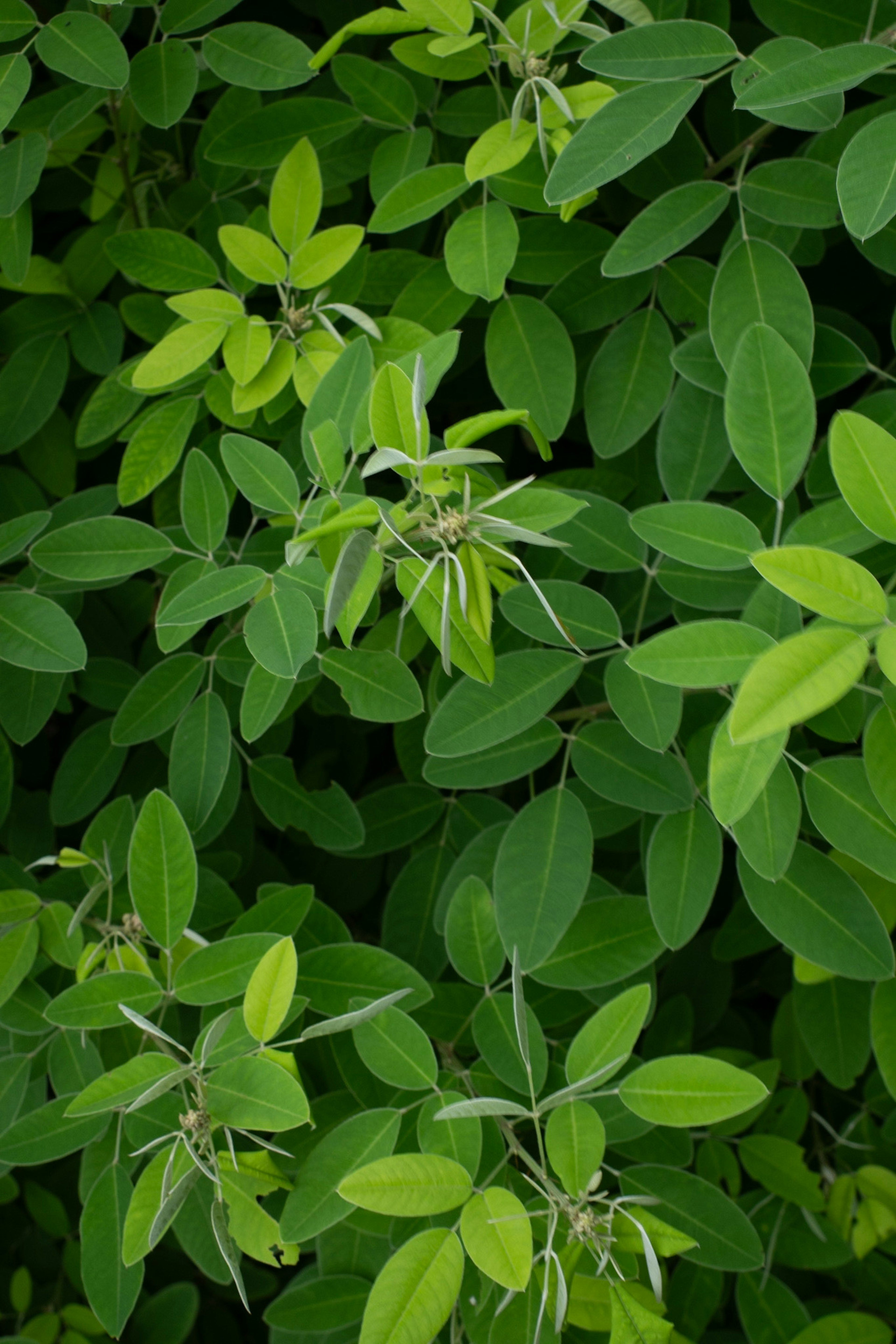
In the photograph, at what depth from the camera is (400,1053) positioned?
98 cm

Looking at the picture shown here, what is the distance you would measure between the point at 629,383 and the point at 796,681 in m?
0.59

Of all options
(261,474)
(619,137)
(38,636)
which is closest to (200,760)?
(38,636)

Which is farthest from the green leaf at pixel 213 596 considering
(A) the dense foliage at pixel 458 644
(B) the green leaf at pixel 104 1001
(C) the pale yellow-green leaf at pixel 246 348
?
(B) the green leaf at pixel 104 1001

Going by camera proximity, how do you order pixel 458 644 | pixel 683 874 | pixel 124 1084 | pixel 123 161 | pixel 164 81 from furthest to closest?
pixel 123 161 < pixel 164 81 < pixel 683 874 < pixel 124 1084 < pixel 458 644

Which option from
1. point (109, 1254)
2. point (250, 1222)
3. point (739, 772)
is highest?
point (739, 772)

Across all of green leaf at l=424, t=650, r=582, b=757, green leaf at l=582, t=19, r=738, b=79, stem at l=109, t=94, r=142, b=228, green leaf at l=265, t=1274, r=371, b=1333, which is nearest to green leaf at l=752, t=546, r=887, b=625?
green leaf at l=424, t=650, r=582, b=757

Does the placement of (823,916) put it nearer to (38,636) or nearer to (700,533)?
(700,533)

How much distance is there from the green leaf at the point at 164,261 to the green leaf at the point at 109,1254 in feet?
3.16

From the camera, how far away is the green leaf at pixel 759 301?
105 centimetres

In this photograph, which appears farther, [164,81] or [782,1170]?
[782,1170]

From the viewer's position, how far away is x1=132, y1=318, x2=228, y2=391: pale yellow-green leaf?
1060 millimetres

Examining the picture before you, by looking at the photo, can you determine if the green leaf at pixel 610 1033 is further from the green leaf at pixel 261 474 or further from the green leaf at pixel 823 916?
the green leaf at pixel 261 474

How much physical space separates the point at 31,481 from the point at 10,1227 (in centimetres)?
127

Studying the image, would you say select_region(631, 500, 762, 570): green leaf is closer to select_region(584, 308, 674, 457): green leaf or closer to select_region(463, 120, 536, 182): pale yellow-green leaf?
select_region(584, 308, 674, 457): green leaf
